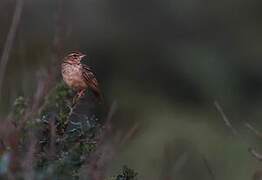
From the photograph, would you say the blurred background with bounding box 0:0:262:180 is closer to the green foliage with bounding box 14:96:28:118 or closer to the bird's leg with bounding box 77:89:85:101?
the bird's leg with bounding box 77:89:85:101

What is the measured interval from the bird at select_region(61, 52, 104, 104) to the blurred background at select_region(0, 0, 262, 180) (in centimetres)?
850

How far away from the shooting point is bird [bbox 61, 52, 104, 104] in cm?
816

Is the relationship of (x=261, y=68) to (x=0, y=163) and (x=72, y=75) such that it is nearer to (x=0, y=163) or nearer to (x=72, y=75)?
(x=72, y=75)

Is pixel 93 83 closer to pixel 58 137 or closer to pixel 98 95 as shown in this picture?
pixel 98 95

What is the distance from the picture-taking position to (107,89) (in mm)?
24438

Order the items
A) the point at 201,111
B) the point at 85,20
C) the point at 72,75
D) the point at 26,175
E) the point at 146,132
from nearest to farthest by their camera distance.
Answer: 1. the point at 26,175
2. the point at 72,75
3. the point at 146,132
4. the point at 201,111
5. the point at 85,20

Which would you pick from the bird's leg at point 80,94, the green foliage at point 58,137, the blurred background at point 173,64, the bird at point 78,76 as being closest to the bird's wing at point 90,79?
the bird at point 78,76

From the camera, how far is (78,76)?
27.1 ft

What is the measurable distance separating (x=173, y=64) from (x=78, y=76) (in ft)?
64.8

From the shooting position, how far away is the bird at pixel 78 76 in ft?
26.8

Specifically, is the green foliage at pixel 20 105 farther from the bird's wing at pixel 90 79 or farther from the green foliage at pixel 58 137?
the bird's wing at pixel 90 79

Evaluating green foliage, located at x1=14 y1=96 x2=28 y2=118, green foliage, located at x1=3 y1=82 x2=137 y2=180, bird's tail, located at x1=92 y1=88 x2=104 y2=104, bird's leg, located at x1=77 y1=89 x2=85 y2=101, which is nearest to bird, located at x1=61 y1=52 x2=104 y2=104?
bird's tail, located at x1=92 y1=88 x2=104 y2=104

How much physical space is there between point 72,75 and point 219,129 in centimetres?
1340

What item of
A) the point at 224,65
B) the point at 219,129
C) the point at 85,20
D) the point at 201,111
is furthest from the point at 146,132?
the point at 85,20
